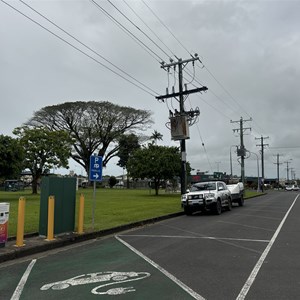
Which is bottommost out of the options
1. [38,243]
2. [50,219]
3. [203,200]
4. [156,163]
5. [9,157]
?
[38,243]

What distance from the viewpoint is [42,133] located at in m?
42.6

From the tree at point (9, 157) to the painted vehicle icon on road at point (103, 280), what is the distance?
79.6ft

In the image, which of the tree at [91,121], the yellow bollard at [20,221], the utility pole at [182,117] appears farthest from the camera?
the tree at [91,121]

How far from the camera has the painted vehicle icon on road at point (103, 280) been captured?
20.2 feet

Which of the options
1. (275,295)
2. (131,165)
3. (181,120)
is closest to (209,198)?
(181,120)

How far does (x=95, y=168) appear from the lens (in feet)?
42.0

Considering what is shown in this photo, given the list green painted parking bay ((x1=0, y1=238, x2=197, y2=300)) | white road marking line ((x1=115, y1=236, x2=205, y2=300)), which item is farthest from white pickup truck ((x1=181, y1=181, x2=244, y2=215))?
green painted parking bay ((x1=0, y1=238, x2=197, y2=300))

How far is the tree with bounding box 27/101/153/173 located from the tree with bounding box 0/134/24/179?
39.7 m

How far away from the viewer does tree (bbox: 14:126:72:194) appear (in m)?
42.2

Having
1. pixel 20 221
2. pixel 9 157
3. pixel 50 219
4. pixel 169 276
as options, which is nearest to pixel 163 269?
pixel 169 276

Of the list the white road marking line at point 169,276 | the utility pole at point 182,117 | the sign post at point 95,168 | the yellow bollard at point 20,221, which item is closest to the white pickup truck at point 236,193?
the utility pole at point 182,117

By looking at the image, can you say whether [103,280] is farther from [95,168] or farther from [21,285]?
[95,168]

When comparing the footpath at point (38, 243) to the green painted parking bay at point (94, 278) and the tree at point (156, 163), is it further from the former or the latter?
the tree at point (156, 163)

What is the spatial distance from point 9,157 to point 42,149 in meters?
12.7
